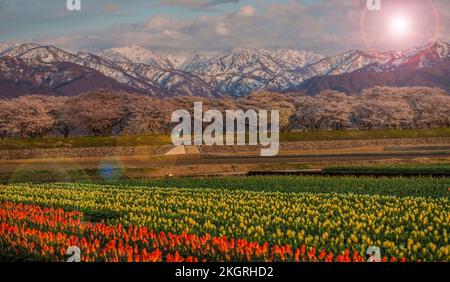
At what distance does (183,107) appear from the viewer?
105m

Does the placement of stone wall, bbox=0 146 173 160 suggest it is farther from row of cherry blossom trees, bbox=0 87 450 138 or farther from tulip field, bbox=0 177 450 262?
tulip field, bbox=0 177 450 262

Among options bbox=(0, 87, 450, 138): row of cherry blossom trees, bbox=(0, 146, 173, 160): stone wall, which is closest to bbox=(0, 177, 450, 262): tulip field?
bbox=(0, 146, 173, 160): stone wall

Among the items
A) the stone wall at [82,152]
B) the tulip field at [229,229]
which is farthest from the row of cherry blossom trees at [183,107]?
the tulip field at [229,229]

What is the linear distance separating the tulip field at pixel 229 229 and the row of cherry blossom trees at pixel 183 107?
223 feet

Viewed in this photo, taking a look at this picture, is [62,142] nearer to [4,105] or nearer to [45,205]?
[4,105]

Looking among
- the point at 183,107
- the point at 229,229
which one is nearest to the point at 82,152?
the point at 183,107

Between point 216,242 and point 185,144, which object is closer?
point 216,242

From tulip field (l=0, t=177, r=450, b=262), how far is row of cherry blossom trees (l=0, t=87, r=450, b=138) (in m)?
67.9

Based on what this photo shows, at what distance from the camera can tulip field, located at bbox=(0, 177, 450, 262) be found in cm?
1103

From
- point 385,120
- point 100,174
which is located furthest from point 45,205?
point 385,120

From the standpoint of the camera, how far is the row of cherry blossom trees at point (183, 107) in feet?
286

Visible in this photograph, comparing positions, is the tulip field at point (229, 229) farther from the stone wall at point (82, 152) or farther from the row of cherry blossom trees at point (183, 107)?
the row of cherry blossom trees at point (183, 107)
